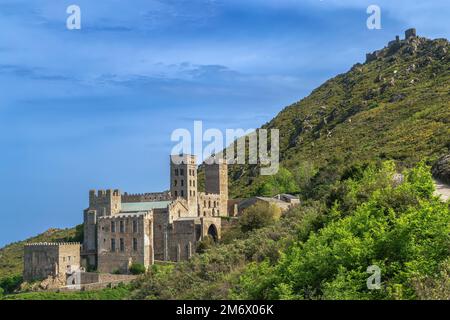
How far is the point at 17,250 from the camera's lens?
93062mm

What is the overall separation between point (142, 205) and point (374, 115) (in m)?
42.5

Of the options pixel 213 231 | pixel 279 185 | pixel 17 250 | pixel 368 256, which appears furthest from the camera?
pixel 17 250

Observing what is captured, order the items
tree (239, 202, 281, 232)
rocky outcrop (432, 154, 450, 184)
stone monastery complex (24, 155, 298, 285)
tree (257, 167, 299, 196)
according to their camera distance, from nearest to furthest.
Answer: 1. rocky outcrop (432, 154, 450, 184)
2. tree (239, 202, 281, 232)
3. stone monastery complex (24, 155, 298, 285)
4. tree (257, 167, 299, 196)

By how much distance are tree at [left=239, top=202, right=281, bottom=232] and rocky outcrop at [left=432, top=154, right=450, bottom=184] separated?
16201mm

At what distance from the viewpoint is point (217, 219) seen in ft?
220

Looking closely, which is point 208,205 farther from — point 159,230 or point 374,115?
point 374,115

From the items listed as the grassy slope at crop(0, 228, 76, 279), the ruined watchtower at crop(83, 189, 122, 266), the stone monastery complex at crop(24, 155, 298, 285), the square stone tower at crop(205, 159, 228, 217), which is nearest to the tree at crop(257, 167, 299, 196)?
the square stone tower at crop(205, 159, 228, 217)

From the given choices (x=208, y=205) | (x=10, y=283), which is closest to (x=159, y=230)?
(x=208, y=205)

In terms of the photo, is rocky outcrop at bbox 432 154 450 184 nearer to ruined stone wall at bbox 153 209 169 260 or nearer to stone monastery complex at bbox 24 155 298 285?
stone monastery complex at bbox 24 155 298 285

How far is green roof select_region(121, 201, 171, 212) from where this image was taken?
68.0m

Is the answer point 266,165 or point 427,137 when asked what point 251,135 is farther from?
point 427,137

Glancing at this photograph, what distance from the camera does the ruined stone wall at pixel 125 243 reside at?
209 feet

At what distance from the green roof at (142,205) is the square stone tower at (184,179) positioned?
442cm
